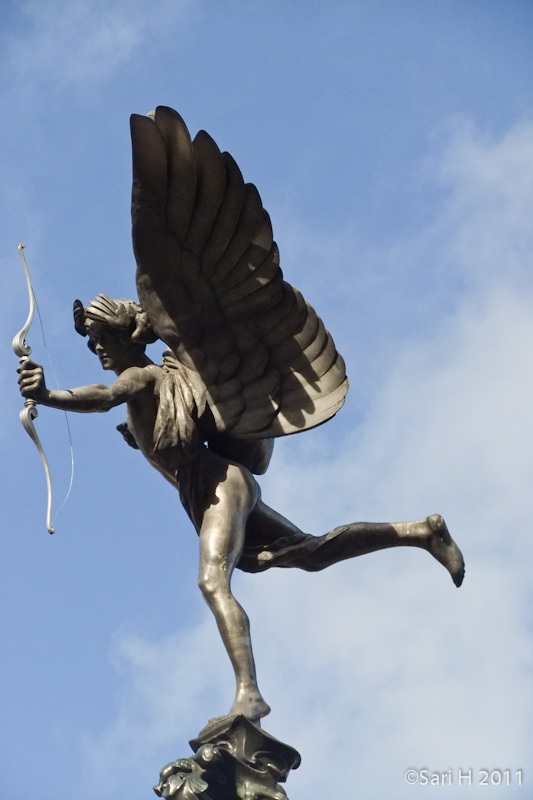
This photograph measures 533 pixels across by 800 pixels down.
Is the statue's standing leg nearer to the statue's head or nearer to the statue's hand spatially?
the statue's head

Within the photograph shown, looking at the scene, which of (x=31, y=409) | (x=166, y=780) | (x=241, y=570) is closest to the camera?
(x=166, y=780)

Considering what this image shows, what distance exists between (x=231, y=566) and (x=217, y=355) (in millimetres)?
1461

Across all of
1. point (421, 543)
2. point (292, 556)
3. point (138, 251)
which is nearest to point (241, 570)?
point (292, 556)

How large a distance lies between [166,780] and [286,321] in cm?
323

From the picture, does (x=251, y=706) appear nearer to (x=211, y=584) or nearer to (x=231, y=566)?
(x=211, y=584)

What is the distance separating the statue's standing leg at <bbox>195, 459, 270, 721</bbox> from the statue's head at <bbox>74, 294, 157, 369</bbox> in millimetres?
944

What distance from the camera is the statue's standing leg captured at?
10.7 metres

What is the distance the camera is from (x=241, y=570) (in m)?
11.7

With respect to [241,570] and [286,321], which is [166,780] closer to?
[241,570]

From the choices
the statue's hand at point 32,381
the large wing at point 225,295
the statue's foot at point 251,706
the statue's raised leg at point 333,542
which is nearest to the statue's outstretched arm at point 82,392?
the statue's hand at point 32,381

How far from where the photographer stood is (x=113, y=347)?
11.8 m

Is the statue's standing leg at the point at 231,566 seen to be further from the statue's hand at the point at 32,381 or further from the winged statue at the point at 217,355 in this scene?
the statue's hand at the point at 32,381

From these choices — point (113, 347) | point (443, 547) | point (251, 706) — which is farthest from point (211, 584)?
point (113, 347)

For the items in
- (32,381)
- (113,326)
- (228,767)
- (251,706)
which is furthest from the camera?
(113,326)
